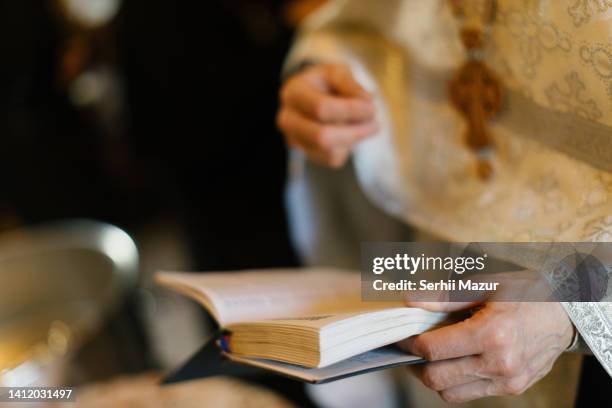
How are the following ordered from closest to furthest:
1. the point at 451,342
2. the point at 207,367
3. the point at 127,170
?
the point at 451,342 → the point at 207,367 → the point at 127,170

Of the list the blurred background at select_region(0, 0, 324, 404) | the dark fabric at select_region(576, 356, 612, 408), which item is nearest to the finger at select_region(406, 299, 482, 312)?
the dark fabric at select_region(576, 356, 612, 408)

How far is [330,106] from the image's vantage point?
833mm

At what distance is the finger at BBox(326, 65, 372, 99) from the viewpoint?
84 centimetres

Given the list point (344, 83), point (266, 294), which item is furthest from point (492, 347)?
point (344, 83)

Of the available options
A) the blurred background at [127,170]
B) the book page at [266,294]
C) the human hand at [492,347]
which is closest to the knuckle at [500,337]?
the human hand at [492,347]

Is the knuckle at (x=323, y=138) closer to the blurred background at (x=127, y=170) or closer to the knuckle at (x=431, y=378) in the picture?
the knuckle at (x=431, y=378)

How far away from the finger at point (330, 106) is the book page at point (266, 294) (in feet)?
0.62

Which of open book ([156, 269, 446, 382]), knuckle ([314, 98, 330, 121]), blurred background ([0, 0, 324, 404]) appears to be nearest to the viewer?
open book ([156, 269, 446, 382])

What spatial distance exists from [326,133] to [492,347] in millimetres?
356

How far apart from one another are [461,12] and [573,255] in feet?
1.06

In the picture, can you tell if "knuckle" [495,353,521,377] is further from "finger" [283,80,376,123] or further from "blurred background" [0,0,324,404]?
"blurred background" [0,0,324,404]

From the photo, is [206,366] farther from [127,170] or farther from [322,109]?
[127,170]

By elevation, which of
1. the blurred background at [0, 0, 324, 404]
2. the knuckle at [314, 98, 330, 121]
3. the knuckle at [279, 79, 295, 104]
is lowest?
the blurred background at [0, 0, 324, 404]

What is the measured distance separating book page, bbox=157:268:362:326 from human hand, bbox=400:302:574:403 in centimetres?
11
